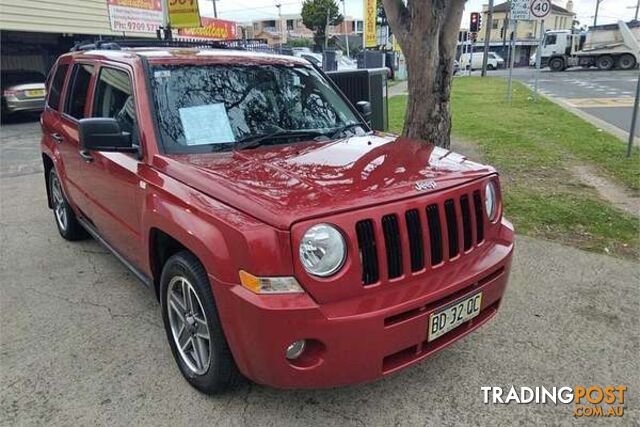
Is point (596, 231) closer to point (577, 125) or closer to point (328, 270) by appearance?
point (328, 270)

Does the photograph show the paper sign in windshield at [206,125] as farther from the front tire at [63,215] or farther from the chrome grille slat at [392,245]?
the front tire at [63,215]

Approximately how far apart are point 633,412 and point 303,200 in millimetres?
2061

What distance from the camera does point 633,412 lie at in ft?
8.96

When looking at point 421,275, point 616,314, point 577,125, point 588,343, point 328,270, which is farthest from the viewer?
point 577,125

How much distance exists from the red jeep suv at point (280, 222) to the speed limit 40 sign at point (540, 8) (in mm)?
11948

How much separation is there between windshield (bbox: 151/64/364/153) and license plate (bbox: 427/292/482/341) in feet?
5.01

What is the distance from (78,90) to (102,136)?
5.67ft

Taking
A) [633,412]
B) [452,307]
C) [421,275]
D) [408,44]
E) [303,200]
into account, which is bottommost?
[633,412]

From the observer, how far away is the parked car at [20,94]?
14953 mm

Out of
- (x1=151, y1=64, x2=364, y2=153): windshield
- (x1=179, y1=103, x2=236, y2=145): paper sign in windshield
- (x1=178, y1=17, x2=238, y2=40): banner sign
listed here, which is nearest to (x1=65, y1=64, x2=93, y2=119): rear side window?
(x1=151, y1=64, x2=364, y2=153): windshield

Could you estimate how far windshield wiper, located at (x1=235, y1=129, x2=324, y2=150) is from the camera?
3285 mm

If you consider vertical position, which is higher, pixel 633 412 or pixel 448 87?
pixel 448 87

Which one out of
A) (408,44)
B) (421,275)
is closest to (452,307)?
(421,275)

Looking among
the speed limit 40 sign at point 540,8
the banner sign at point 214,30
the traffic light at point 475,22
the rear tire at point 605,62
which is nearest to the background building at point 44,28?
the banner sign at point 214,30
